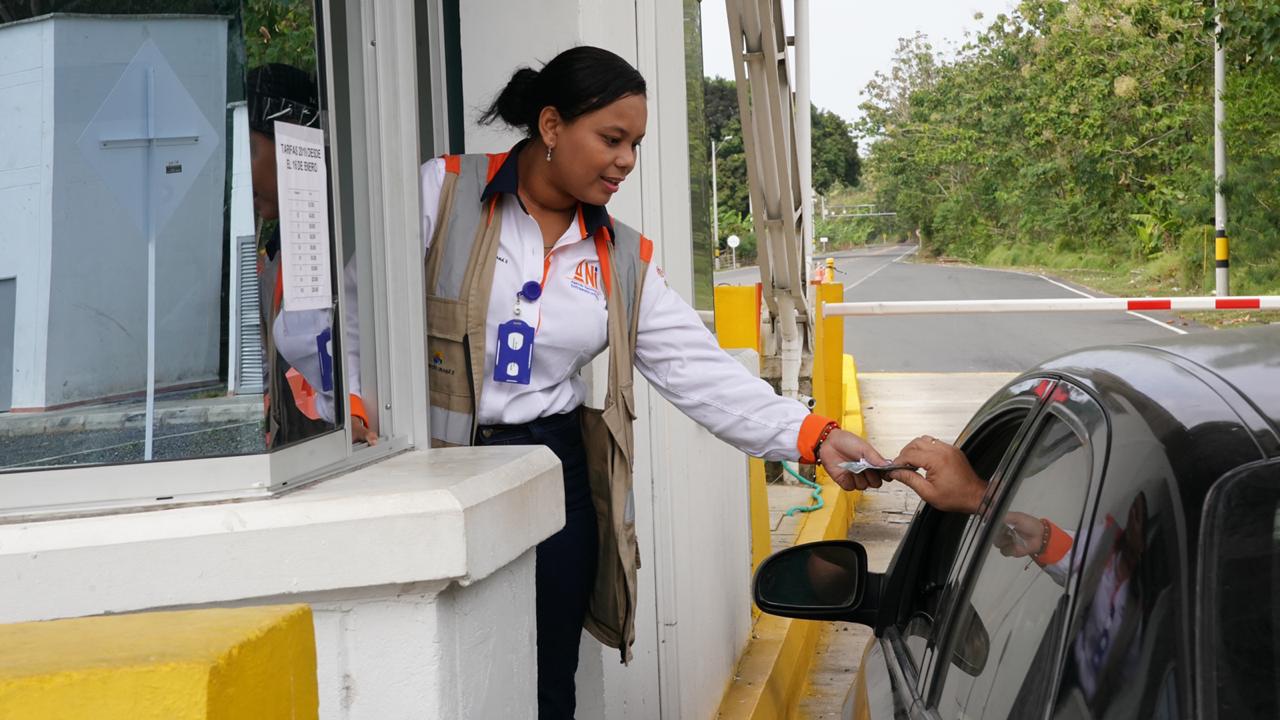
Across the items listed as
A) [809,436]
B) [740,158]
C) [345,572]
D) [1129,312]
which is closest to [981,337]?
[1129,312]

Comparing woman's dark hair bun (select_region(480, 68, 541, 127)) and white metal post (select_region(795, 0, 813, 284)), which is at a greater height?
white metal post (select_region(795, 0, 813, 284))

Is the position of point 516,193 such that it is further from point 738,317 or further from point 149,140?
point 738,317

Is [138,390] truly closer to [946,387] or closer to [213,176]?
[213,176]

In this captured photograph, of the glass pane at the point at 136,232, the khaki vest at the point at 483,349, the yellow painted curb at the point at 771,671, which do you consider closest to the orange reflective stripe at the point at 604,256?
the khaki vest at the point at 483,349

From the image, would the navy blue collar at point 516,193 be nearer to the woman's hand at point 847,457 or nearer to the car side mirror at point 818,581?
the woman's hand at point 847,457

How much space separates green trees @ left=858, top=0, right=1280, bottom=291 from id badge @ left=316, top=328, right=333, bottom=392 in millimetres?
16414

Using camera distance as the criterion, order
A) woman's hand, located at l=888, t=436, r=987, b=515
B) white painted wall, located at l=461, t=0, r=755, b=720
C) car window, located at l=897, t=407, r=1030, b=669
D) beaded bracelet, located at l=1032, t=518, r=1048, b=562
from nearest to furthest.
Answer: beaded bracelet, located at l=1032, t=518, r=1048, b=562 < car window, located at l=897, t=407, r=1030, b=669 < woman's hand, located at l=888, t=436, r=987, b=515 < white painted wall, located at l=461, t=0, r=755, b=720

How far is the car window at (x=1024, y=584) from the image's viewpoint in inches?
65.1

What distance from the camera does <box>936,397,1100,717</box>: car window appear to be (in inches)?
65.1

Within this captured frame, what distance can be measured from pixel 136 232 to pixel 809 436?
4.94 ft

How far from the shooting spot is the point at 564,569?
9.69 feet

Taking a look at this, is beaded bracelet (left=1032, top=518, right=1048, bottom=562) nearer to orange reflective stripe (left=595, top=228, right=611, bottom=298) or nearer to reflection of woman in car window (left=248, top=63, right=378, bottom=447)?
reflection of woman in car window (left=248, top=63, right=378, bottom=447)

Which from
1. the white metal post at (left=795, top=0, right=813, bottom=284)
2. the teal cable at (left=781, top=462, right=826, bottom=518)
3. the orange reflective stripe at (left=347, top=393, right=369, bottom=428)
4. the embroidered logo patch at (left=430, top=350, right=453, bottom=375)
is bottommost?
the teal cable at (left=781, top=462, right=826, bottom=518)

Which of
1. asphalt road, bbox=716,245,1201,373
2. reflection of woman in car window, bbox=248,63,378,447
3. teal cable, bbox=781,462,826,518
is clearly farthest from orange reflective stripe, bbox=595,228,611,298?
asphalt road, bbox=716,245,1201,373
